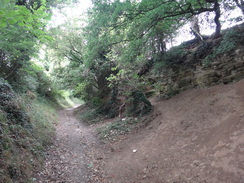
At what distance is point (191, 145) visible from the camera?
5383 mm

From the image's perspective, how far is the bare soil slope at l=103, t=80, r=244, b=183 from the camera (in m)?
4.11

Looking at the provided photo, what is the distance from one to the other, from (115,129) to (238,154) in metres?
6.63

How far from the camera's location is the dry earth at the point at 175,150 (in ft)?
13.8

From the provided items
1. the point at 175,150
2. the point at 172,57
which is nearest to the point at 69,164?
the point at 175,150

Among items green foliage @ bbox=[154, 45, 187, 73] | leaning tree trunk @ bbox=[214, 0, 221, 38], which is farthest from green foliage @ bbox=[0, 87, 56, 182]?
leaning tree trunk @ bbox=[214, 0, 221, 38]

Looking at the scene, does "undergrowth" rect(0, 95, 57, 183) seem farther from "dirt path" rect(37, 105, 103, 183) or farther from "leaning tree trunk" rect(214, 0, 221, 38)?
"leaning tree trunk" rect(214, 0, 221, 38)

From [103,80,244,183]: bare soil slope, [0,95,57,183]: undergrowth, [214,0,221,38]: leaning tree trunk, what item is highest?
[214,0,221,38]: leaning tree trunk

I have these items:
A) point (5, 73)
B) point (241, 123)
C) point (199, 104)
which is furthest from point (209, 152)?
point (5, 73)

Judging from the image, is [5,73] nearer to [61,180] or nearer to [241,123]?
[61,180]

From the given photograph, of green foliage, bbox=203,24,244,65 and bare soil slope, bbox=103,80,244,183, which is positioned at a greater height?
green foliage, bbox=203,24,244,65

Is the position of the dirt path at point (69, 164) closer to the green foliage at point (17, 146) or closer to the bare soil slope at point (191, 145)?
the green foliage at point (17, 146)

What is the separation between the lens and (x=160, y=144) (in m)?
6.43

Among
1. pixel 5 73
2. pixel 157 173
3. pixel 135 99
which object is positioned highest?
pixel 5 73

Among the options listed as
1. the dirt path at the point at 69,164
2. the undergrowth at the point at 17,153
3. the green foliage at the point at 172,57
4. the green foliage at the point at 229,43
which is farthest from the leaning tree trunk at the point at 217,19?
the undergrowth at the point at 17,153
